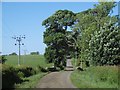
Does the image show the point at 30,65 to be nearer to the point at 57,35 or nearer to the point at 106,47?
the point at 57,35

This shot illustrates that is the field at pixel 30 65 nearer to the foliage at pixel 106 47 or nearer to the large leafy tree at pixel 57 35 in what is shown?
the large leafy tree at pixel 57 35

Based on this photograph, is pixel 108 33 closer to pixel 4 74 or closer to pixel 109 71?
pixel 109 71

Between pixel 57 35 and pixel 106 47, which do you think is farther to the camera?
pixel 57 35

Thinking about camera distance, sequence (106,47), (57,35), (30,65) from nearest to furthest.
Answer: (106,47) < (30,65) < (57,35)

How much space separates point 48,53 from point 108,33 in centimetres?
4114

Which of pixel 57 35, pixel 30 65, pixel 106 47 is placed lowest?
pixel 30 65

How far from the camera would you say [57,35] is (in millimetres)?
94875

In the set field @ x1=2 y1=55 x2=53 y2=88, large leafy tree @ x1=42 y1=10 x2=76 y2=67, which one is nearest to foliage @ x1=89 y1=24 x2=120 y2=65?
field @ x1=2 y1=55 x2=53 y2=88

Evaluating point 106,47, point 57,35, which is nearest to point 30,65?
point 57,35

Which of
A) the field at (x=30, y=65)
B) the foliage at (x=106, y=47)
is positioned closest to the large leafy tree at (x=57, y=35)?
the field at (x=30, y=65)

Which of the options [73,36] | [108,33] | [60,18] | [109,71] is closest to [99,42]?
[108,33]

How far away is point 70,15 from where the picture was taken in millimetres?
99812

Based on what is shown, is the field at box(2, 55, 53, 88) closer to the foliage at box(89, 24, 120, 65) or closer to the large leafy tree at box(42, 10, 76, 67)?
the large leafy tree at box(42, 10, 76, 67)

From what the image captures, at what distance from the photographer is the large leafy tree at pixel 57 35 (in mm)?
94750
